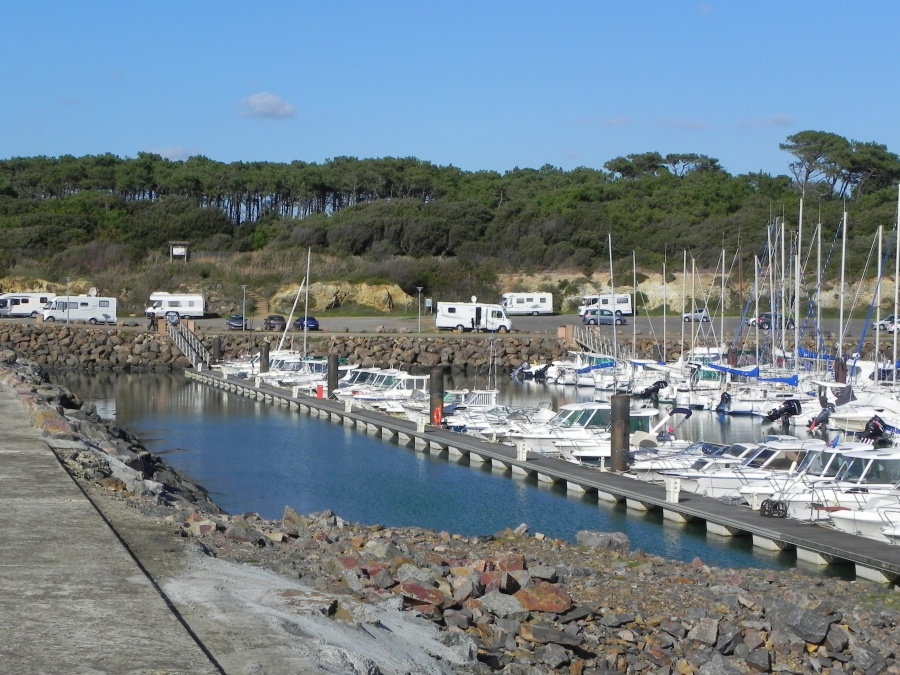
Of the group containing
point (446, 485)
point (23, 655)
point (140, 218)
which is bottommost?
point (446, 485)

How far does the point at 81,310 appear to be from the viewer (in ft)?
263

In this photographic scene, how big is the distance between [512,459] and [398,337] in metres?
42.9

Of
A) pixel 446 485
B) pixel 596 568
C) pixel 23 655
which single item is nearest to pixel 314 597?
pixel 23 655

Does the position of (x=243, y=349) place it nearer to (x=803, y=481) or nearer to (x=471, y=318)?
(x=471, y=318)

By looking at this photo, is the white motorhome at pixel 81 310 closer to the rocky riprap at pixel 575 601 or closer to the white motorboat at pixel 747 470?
the white motorboat at pixel 747 470

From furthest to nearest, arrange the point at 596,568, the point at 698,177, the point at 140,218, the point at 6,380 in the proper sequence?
the point at 698,177, the point at 140,218, the point at 6,380, the point at 596,568

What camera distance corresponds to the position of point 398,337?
7419cm

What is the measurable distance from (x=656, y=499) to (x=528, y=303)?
63.8m

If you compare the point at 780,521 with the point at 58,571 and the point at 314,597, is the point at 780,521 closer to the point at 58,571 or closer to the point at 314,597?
the point at 314,597

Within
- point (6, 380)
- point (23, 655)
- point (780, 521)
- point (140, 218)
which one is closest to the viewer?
point (23, 655)

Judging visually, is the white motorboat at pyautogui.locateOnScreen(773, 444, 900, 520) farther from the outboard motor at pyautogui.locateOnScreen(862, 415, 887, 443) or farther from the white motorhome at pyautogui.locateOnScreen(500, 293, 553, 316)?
the white motorhome at pyautogui.locateOnScreen(500, 293, 553, 316)

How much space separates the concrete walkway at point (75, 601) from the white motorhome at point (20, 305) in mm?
72710

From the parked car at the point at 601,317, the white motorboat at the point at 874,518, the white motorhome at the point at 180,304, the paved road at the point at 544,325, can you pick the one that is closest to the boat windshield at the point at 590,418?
the white motorboat at the point at 874,518

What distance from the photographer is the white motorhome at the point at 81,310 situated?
263 ft
